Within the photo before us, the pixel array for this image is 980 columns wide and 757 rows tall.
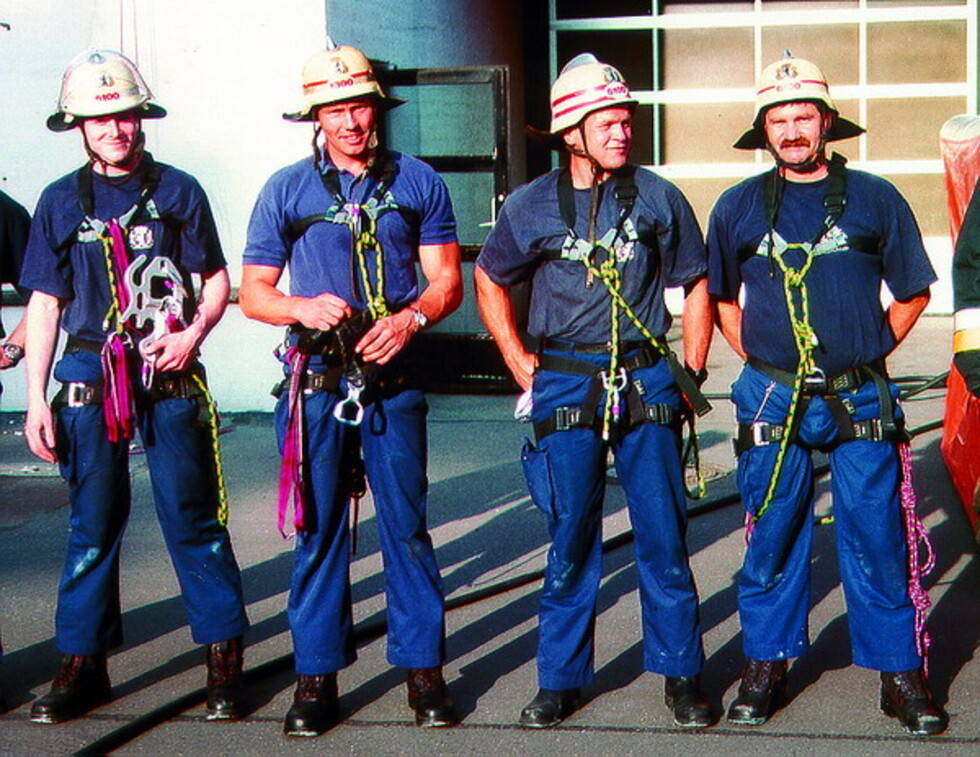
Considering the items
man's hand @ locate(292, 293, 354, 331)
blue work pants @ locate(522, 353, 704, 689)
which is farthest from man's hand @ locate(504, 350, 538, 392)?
man's hand @ locate(292, 293, 354, 331)

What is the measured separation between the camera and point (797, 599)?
509 centimetres

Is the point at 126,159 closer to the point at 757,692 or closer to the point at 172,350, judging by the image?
the point at 172,350

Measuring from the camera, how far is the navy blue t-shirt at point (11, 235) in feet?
18.0

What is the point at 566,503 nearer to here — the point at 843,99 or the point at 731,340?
the point at 731,340

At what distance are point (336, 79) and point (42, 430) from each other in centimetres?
149

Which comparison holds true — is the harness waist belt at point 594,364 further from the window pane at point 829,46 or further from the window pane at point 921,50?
the window pane at point 921,50

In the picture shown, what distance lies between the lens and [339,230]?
5043 mm

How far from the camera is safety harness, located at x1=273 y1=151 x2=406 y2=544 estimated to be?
504 cm

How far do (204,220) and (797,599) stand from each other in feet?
7.53

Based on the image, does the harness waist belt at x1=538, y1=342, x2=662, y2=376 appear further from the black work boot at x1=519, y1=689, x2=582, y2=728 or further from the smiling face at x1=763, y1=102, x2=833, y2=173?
the black work boot at x1=519, y1=689, x2=582, y2=728

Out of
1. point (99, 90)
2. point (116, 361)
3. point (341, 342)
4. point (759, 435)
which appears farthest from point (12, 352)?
point (759, 435)

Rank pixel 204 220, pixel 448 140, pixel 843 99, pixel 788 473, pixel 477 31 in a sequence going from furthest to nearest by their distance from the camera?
pixel 843 99, pixel 477 31, pixel 448 140, pixel 204 220, pixel 788 473

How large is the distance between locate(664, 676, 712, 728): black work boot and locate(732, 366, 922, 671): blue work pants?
0.20m

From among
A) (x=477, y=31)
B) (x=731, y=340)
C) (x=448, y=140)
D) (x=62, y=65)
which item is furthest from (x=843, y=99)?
(x=731, y=340)
